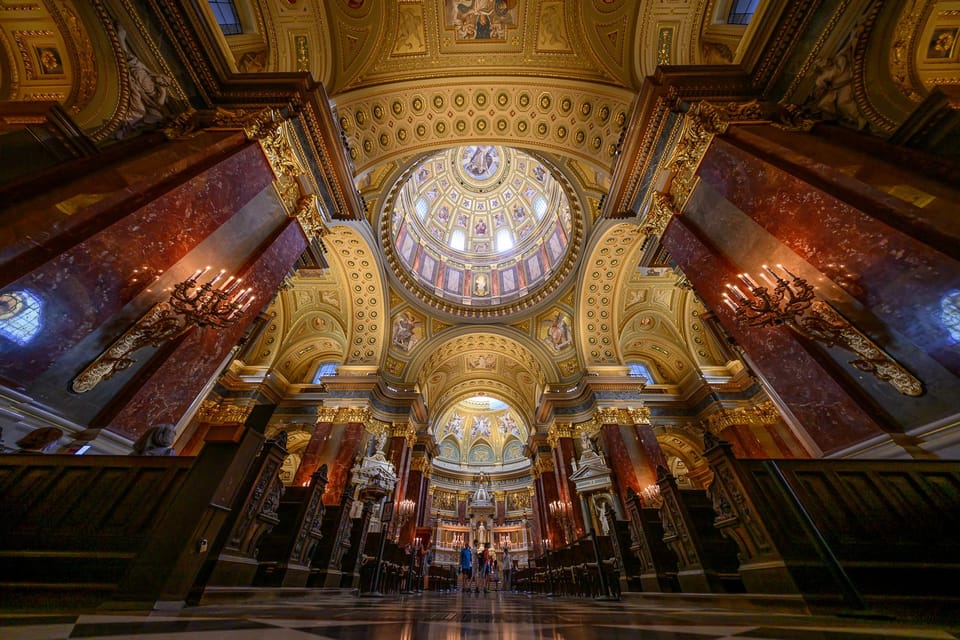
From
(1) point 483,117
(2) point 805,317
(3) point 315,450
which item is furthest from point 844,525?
(3) point 315,450

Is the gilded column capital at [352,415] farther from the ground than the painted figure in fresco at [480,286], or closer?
closer

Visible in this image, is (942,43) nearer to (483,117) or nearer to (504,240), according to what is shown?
(483,117)

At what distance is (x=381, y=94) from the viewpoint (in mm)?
8766

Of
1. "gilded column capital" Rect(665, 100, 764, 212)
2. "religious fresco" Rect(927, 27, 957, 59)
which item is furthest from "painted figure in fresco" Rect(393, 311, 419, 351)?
"religious fresco" Rect(927, 27, 957, 59)

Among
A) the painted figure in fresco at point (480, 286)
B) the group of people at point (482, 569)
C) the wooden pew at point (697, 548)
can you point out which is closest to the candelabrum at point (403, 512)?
the group of people at point (482, 569)

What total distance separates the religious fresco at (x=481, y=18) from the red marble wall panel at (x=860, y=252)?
6289mm

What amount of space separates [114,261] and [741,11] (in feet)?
40.8

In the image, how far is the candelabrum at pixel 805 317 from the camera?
4.42 metres

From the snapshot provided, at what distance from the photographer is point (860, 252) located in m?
4.59

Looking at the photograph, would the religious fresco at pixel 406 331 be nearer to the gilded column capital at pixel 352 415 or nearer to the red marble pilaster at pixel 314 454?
the gilded column capital at pixel 352 415

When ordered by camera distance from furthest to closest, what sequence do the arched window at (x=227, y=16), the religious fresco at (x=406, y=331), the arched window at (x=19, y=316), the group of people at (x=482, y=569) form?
1. the religious fresco at (x=406, y=331)
2. the group of people at (x=482, y=569)
3. the arched window at (x=227, y=16)
4. the arched window at (x=19, y=316)

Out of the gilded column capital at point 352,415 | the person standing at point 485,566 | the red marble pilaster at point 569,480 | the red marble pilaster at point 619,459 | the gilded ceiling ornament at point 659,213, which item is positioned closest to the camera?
the gilded ceiling ornament at point 659,213

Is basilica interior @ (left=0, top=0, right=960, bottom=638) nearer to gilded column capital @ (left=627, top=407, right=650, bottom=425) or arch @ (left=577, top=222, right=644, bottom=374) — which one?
gilded column capital @ (left=627, top=407, right=650, bottom=425)

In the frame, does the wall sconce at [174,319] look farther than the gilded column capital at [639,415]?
No
